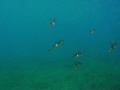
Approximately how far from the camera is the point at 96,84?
8.38 m

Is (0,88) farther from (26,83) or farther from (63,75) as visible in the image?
(63,75)

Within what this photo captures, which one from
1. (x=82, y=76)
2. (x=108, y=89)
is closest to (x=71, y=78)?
(x=82, y=76)

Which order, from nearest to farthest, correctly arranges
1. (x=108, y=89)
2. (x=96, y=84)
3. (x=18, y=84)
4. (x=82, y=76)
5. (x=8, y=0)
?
1. (x=108, y=89)
2. (x=96, y=84)
3. (x=18, y=84)
4. (x=82, y=76)
5. (x=8, y=0)

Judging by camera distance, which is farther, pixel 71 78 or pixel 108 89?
pixel 71 78

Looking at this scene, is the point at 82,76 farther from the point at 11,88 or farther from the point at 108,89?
the point at 11,88

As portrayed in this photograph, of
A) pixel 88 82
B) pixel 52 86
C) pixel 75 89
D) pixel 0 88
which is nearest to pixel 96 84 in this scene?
pixel 88 82

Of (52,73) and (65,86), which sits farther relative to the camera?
(52,73)

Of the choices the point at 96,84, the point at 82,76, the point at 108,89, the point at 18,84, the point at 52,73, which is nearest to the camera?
the point at 108,89

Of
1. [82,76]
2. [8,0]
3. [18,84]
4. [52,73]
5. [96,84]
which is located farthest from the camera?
[8,0]

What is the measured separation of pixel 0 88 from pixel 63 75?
4316 mm

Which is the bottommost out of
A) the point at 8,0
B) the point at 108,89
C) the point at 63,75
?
the point at 108,89

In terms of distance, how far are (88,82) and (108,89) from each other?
1.44 meters

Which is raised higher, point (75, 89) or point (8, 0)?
point (8, 0)

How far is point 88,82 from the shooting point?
8.79m
